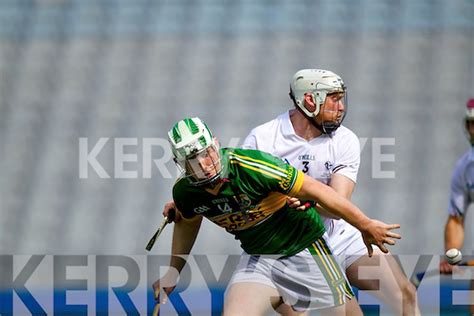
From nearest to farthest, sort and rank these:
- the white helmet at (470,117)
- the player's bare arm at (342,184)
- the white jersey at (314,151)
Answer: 1. the player's bare arm at (342,184)
2. the white jersey at (314,151)
3. the white helmet at (470,117)

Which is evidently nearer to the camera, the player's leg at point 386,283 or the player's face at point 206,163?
the player's face at point 206,163

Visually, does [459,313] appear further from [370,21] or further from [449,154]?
[370,21]

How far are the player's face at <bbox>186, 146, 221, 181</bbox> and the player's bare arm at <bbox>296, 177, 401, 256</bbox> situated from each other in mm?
304

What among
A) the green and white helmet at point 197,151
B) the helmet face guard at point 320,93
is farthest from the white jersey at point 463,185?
the green and white helmet at point 197,151

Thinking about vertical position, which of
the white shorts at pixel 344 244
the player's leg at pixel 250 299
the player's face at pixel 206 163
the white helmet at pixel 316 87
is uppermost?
the white helmet at pixel 316 87

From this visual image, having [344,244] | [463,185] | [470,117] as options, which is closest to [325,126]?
[344,244]

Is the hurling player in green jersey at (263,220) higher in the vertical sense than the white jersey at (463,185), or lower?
lower

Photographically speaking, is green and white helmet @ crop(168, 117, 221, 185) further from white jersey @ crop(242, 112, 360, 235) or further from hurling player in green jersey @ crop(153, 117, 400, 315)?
white jersey @ crop(242, 112, 360, 235)

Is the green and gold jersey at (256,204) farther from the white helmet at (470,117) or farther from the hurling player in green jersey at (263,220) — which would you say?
the white helmet at (470,117)

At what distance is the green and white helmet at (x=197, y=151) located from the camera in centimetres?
323

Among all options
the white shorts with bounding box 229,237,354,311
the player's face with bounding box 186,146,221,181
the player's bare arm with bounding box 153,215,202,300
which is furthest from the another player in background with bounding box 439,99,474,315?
the player's face with bounding box 186,146,221,181

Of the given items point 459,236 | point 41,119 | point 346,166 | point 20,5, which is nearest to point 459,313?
point 459,236

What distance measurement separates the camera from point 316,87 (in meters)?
3.91

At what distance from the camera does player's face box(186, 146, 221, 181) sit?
3232 millimetres
